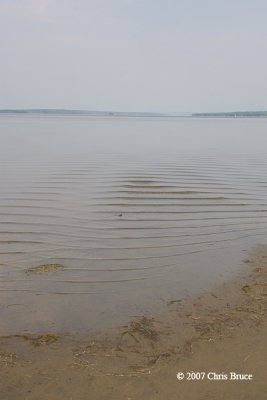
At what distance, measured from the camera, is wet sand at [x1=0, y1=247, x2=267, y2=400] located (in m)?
3.76

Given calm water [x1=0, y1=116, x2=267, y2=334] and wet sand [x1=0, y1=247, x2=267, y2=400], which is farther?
calm water [x1=0, y1=116, x2=267, y2=334]

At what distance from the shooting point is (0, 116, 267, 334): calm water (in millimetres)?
5434

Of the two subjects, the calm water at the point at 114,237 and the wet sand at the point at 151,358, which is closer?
the wet sand at the point at 151,358

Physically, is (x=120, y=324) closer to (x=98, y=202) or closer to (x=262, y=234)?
(x=262, y=234)

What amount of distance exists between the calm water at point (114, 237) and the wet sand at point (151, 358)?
361 millimetres

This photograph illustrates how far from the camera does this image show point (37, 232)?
8.28 metres

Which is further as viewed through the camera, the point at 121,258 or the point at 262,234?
the point at 262,234

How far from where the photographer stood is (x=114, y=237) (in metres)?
8.14

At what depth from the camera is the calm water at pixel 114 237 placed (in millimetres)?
5434

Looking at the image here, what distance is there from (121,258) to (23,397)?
3.59 m

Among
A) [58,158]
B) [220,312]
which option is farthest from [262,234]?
[58,158]

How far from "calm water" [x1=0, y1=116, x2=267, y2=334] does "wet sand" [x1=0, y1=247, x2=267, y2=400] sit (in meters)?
0.36

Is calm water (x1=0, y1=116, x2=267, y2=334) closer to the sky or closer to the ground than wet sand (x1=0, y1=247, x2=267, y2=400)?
closer to the sky

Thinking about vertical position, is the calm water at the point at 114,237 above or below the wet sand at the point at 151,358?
above
